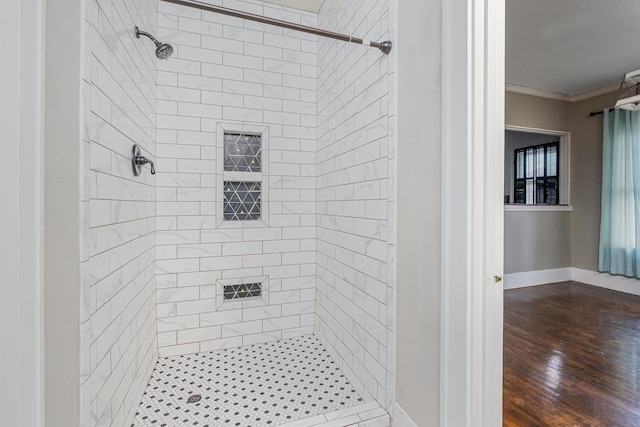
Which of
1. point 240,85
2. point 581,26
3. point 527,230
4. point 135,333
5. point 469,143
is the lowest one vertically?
point 135,333

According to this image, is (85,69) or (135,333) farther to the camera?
(135,333)

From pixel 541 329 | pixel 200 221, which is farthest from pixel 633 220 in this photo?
pixel 200 221

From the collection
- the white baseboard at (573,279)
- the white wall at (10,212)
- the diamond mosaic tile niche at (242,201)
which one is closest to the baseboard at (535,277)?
the white baseboard at (573,279)

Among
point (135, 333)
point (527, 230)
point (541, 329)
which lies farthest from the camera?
point (527, 230)

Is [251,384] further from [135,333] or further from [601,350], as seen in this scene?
[601,350]

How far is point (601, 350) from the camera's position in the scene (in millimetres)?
2342

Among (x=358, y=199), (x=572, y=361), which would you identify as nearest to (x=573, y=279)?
(x=572, y=361)

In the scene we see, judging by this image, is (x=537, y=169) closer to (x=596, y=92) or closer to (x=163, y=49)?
(x=596, y=92)

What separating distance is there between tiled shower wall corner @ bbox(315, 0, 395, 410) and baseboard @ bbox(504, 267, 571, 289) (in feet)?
10.3

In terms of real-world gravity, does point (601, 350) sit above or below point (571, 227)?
below

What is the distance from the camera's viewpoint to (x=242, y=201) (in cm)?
241

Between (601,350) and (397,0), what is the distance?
3.10 m

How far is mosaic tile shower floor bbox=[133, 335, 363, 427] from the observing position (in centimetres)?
150

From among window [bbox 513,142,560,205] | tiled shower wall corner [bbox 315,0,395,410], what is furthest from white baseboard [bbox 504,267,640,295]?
tiled shower wall corner [bbox 315,0,395,410]
